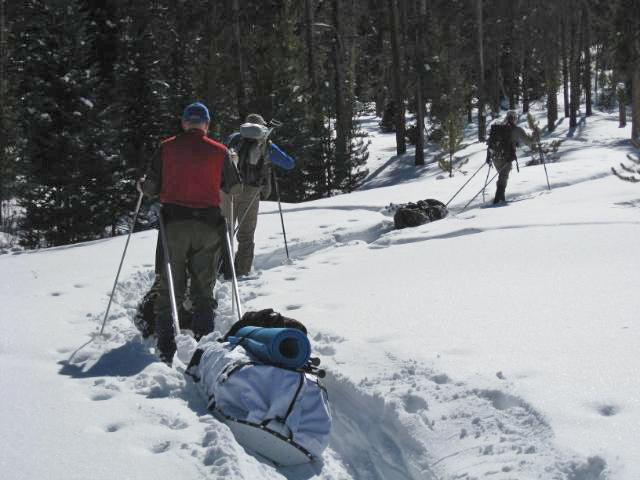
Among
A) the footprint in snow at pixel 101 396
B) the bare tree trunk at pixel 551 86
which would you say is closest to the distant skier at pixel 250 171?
the footprint in snow at pixel 101 396

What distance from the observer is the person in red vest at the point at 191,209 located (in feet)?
16.3

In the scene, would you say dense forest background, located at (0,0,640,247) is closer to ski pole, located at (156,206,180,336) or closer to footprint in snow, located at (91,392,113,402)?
ski pole, located at (156,206,180,336)

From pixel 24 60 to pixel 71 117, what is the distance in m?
1.82

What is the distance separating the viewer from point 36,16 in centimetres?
1534

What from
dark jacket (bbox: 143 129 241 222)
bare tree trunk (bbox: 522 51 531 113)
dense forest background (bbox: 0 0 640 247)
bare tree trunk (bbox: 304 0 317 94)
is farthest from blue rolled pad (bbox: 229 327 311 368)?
bare tree trunk (bbox: 522 51 531 113)

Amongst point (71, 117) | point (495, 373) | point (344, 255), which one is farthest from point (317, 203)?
point (495, 373)

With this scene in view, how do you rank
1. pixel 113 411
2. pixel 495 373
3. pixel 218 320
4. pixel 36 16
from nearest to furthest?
pixel 113 411, pixel 495 373, pixel 218 320, pixel 36 16

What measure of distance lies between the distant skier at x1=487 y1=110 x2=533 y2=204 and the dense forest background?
813 centimetres

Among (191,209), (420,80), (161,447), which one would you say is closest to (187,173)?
(191,209)

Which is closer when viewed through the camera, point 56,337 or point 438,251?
point 56,337

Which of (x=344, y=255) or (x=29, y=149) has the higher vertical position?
(x=29, y=149)

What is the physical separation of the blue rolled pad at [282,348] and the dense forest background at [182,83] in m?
13.3

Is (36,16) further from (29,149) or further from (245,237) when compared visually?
(245,237)

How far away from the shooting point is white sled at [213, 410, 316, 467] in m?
3.35
